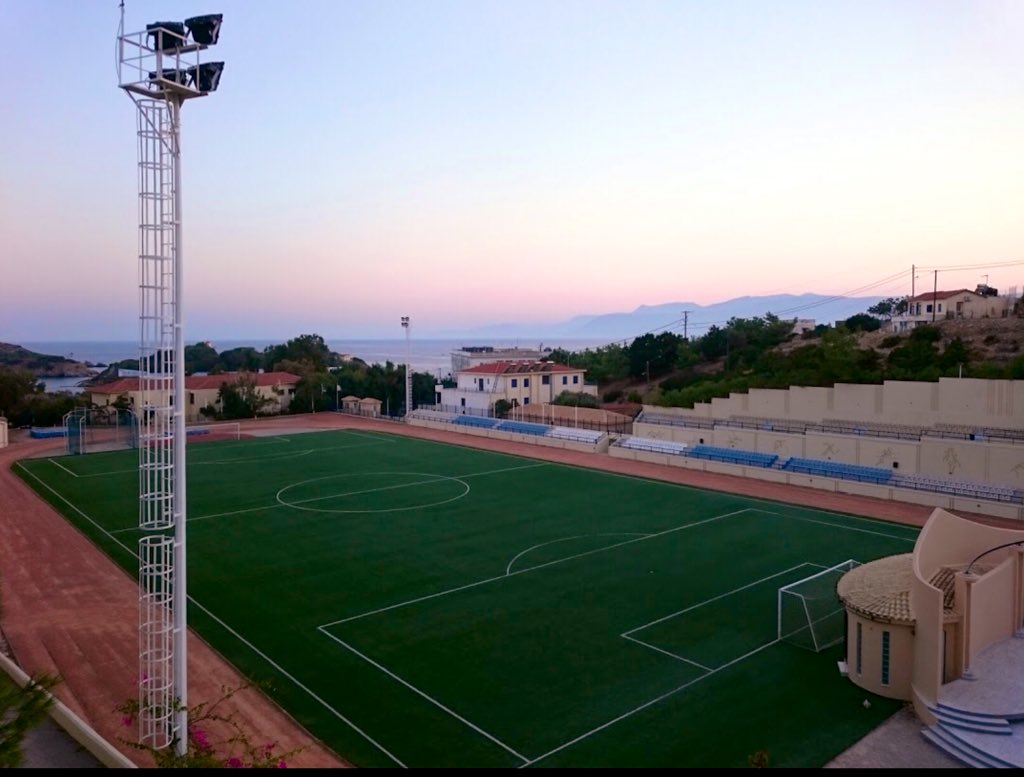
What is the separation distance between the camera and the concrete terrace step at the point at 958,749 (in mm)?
11909

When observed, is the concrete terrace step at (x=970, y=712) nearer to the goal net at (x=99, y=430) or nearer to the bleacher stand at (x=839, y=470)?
the bleacher stand at (x=839, y=470)

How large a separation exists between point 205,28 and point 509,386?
52.1m

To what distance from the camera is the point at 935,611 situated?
13711 mm

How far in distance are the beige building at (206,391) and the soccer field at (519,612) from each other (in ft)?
96.8

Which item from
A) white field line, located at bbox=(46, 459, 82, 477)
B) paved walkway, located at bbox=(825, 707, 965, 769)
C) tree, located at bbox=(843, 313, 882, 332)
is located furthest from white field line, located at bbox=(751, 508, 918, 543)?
tree, located at bbox=(843, 313, 882, 332)

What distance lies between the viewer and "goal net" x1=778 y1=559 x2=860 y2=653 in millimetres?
17047

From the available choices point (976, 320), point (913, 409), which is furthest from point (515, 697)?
point (976, 320)

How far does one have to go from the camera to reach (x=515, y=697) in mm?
14766

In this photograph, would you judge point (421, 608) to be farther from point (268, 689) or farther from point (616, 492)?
point (616, 492)

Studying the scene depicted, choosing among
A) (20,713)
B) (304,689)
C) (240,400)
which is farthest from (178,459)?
(240,400)

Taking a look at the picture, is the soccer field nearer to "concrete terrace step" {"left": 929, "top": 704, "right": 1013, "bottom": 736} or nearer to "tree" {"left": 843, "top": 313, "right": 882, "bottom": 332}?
"concrete terrace step" {"left": 929, "top": 704, "right": 1013, "bottom": 736}

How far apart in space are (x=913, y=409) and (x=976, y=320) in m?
42.7

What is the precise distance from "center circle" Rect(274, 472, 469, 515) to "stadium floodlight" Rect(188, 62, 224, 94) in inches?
800

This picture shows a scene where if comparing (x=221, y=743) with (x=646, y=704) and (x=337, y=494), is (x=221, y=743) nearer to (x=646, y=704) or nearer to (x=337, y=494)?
(x=646, y=704)
